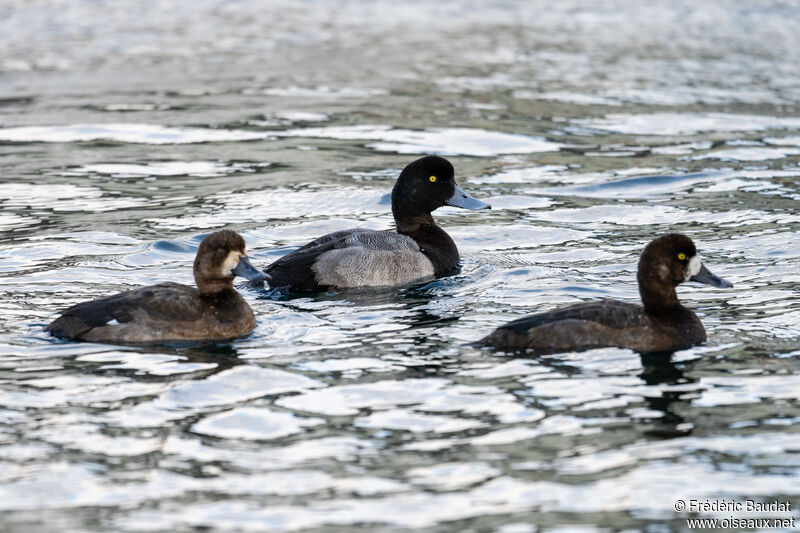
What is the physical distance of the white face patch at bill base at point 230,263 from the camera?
8.59m

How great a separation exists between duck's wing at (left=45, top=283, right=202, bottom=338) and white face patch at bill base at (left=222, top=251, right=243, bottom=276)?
314 millimetres

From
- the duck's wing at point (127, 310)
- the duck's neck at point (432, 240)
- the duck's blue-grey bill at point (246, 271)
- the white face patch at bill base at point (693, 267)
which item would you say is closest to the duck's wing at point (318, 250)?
the duck's neck at point (432, 240)

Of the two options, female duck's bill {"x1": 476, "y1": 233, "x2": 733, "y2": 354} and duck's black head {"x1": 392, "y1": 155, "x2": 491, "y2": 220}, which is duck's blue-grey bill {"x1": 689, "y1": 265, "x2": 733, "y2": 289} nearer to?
female duck's bill {"x1": 476, "y1": 233, "x2": 733, "y2": 354}

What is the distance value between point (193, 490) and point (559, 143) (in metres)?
11.5

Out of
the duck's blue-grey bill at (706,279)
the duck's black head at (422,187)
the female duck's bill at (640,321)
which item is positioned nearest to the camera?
the female duck's bill at (640,321)

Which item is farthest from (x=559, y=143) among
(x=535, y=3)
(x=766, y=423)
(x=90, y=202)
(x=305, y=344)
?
(x=535, y=3)

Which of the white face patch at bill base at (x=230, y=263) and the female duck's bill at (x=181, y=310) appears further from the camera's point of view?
the white face patch at bill base at (x=230, y=263)

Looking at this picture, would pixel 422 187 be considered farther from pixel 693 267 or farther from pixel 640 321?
pixel 640 321

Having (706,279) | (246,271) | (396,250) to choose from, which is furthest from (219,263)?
(706,279)

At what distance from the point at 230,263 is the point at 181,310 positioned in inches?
20.0

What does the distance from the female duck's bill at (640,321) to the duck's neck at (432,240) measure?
2.63 m

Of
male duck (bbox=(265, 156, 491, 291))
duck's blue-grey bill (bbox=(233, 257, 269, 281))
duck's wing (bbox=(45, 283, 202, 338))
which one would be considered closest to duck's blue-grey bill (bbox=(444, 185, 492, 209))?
male duck (bbox=(265, 156, 491, 291))

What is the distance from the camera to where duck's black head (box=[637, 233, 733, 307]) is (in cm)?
833

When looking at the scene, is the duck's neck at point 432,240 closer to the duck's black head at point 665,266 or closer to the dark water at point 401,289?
the dark water at point 401,289
